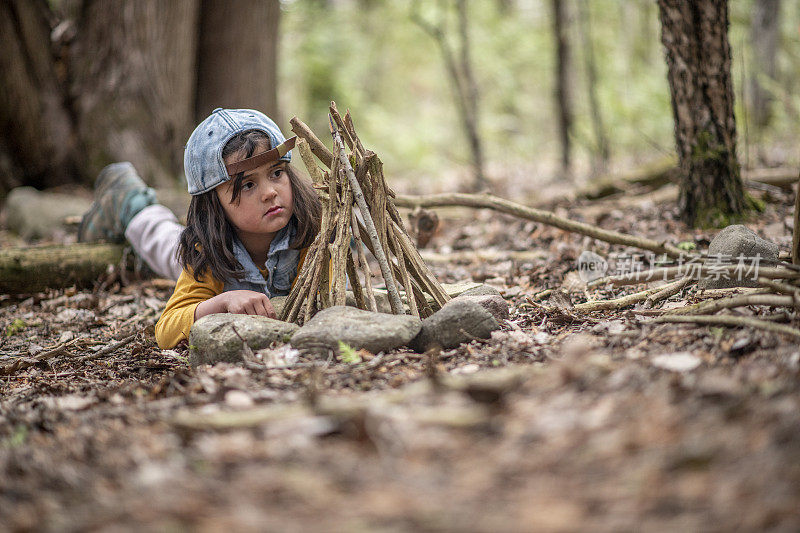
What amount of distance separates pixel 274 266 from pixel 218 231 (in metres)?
0.36

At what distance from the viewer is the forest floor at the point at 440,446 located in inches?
47.4

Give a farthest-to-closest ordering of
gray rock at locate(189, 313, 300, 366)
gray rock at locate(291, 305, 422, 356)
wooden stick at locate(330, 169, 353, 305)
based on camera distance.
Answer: wooden stick at locate(330, 169, 353, 305) → gray rock at locate(189, 313, 300, 366) → gray rock at locate(291, 305, 422, 356)

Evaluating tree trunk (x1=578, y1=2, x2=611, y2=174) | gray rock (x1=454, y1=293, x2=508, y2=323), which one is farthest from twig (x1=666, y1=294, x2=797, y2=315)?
tree trunk (x1=578, y1=2, x2=611, y2=174)

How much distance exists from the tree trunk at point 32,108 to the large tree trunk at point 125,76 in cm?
20

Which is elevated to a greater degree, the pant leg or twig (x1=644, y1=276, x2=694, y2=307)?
the pant leg

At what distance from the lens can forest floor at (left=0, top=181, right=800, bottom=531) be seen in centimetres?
121

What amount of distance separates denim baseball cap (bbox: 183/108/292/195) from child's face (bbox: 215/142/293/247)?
0.06 metres

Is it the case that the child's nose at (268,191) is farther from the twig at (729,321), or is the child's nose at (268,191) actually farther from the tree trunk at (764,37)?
the tree trunk at (764,37)

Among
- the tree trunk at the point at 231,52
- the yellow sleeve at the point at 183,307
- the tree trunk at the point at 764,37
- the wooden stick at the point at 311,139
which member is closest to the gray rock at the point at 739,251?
the wooden stick at the point at 311,139

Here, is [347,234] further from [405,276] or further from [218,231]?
[218,231]

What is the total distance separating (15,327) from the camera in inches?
154

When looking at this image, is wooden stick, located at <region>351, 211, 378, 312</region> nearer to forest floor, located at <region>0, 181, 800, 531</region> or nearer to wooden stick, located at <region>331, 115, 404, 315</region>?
wooden stick, located at <region>331, 115, 404, 315</region>

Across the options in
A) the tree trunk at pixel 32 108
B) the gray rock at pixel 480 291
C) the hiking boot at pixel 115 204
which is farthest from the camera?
the tree trunk at pixel 32 108

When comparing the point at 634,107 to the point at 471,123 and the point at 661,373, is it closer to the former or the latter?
the point at 471,123
